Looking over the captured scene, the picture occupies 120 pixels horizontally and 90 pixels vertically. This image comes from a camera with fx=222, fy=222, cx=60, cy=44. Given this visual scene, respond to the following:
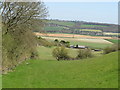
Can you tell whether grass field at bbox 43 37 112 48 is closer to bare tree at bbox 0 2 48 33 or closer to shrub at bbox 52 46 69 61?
shrub at bbox 52 46 69 61

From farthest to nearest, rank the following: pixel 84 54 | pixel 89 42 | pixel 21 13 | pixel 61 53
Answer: pixel 89 42, pixel 84 54, pixel 61 53, pixel 21 13

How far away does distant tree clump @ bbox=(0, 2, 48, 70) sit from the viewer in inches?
963

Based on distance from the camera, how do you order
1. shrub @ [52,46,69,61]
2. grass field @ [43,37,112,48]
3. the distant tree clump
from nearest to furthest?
the distant tree clump → shrub @ [52,46,69,61] → grass field @ [43,37,112,48]

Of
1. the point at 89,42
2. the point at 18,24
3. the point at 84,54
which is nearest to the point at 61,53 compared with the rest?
the point at 84,54

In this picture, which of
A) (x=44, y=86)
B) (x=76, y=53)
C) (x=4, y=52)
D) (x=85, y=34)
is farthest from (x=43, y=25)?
(x=85, y=34)

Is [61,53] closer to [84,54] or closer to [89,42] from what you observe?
[84,54]

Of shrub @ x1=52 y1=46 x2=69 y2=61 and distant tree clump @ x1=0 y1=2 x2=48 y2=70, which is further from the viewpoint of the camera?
shrub @ x1=52 y1=46 x2=69 y2=61

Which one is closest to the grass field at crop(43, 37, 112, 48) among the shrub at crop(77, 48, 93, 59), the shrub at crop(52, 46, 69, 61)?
the shrub at crop(77, 48, 93, 59)

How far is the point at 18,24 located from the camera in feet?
87.9

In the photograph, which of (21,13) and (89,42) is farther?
(89,42)

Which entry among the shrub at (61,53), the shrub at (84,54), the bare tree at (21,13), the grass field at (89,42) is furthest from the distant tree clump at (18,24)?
the grass field at (89,42)

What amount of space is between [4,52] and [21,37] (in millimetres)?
6103

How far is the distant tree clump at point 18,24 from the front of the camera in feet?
80.3

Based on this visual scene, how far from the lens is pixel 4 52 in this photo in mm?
22469
